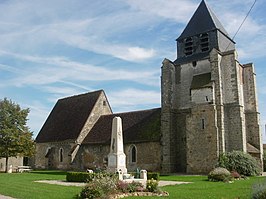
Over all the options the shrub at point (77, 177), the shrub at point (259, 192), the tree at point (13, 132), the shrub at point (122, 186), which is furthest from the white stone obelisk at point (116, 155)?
the tree at point (13, 132)

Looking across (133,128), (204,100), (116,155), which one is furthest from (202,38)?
(116,155)

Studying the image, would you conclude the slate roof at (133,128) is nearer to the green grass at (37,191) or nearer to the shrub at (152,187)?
the green grass at (37,191)

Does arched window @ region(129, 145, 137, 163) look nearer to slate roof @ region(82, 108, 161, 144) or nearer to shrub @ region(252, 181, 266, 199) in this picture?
slate roof @ region(82, 108, 161, 144)

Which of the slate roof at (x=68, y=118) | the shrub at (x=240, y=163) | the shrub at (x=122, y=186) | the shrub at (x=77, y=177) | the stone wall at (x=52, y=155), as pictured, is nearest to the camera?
the shrub at (x=122, y=186)

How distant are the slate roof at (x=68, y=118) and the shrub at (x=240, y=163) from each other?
1688 centimetres

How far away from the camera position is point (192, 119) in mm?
27359

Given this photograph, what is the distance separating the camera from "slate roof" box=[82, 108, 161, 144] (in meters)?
29.7

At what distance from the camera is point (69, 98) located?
42.4m

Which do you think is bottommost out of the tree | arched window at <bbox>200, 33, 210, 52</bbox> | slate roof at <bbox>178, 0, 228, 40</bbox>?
the tree

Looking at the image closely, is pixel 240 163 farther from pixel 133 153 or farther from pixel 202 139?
pixel 133 153

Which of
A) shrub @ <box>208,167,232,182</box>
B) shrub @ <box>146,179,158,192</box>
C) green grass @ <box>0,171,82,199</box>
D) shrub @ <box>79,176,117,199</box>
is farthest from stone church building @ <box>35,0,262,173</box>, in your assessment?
shrub @ <box>79,176,117,199</box>

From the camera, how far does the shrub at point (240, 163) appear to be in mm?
23141

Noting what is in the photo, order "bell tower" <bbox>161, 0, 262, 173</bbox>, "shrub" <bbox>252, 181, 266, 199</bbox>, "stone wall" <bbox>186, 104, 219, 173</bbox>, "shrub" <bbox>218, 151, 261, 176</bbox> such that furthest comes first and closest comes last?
"bell tower" <bbox>161, 0, 262, 173</bbox>
"stone wall" <bbox>186, 104, 219, 173</bbox>
"shrub" <bbox>218, 151, 261, 176</bbox>
"shrub" <bbox>252, 181, 266, 199</bbox>

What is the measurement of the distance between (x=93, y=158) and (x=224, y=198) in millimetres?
23551
